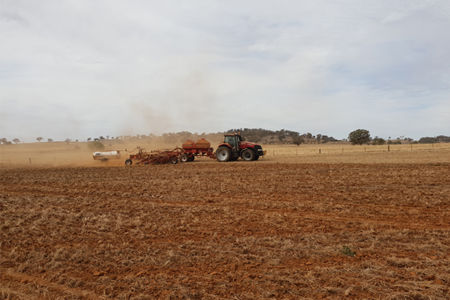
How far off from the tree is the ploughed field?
83.3m

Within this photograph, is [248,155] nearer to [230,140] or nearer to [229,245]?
[230,140]

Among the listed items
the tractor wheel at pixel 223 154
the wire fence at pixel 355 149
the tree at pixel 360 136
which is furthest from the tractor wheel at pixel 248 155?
the tree at pixel 360 136

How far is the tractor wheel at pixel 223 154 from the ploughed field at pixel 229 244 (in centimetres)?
1385

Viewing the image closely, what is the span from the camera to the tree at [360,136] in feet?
294

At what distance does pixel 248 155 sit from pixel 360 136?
7337 centimetres

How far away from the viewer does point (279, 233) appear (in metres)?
7.29

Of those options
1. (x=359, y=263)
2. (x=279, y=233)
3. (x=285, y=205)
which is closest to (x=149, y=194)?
(x=285, y=205)

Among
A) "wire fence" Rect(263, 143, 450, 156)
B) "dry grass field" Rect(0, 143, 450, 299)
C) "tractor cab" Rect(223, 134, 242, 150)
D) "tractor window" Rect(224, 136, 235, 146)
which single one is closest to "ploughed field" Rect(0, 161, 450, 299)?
"dry grass field" Rect(0, 143, 450, 299)

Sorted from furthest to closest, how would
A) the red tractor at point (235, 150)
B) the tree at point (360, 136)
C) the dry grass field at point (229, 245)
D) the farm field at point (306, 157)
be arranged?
the tree at point (360, 136), the farm field at point (306, 157), the red tractor at point (235, 150), the dry grass field at point (229, 245)

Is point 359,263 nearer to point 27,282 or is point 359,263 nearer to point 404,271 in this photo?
point 404,271

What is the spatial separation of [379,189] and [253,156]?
14656 millimetres

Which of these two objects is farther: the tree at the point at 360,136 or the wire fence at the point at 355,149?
the tree at the point at 360,136

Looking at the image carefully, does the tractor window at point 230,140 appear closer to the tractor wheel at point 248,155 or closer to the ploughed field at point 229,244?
the tractor wheel at point 248,155

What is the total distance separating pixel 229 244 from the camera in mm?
6520
